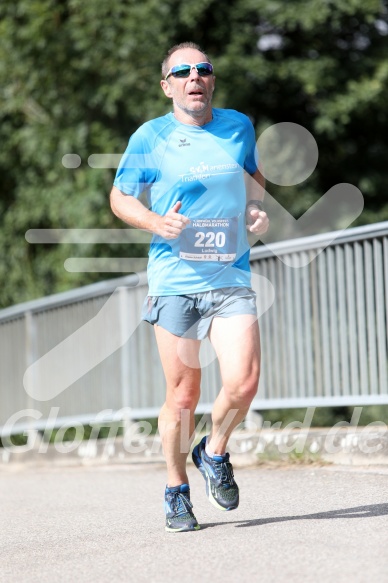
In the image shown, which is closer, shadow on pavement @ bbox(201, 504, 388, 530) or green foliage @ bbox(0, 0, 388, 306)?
shadow on pavement @ bbox(201, 504, 388, 530)

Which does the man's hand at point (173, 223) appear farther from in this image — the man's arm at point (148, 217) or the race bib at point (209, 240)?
the race bib at point (209, 240)

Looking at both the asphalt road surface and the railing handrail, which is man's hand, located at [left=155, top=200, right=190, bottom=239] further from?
the railing handrail

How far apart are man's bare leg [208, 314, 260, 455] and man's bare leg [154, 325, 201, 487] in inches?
5.4

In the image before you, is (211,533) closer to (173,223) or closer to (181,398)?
(181,398)

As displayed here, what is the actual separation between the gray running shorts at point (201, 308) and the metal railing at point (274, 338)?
2368 millimetres

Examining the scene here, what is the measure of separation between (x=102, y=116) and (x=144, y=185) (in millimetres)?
12285

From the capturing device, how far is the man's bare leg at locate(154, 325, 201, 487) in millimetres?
5398

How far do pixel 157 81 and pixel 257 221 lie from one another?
36.5 ft

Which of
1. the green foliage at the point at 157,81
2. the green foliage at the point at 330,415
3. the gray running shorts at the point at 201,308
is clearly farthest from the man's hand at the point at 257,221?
the green foliage at the point at 157,81

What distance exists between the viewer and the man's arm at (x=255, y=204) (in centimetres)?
534

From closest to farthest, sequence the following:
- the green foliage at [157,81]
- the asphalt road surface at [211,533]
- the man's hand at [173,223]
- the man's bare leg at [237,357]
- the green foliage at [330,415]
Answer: the asphalt road surface at [211,533], the man's hand at [173,223], the man's bare leg at [237,357], the green foliage at [330,415], the green foliage at [157,81]

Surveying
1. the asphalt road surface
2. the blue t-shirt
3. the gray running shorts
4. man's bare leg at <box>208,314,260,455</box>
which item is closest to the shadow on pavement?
the asphalt road surface

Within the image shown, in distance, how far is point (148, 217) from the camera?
5262 millimetres

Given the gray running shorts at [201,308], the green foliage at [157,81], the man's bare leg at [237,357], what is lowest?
the man's bare leg at [237,357]
